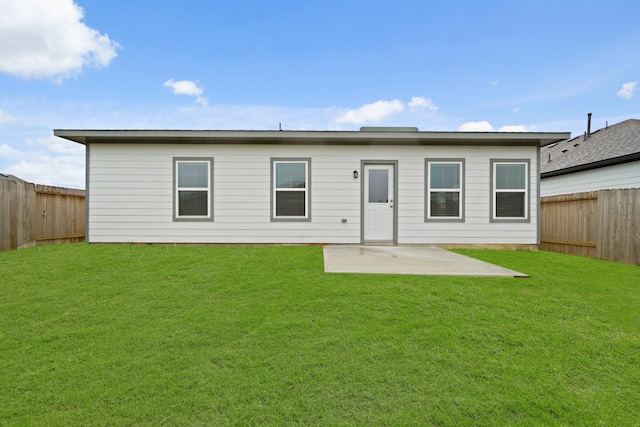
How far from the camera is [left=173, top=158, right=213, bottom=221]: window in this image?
7840 millimetres

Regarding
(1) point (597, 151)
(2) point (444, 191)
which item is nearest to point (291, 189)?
(2) point (444, 191)

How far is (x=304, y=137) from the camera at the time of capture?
7.58 meters

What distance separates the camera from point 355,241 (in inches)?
313

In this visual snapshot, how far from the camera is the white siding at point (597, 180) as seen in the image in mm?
8551

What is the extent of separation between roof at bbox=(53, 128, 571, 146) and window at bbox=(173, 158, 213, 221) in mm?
596

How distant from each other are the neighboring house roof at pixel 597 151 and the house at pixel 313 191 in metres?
3.69

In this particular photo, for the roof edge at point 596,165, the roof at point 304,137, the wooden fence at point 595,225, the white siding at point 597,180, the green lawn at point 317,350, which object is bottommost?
the green lawn at point 317,350

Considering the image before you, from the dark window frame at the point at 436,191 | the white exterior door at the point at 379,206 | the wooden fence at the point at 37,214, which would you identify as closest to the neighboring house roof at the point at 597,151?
the dark window frame at the point at 436,191

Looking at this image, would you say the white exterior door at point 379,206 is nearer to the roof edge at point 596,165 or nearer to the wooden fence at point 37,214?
the roof edge at point 596,165

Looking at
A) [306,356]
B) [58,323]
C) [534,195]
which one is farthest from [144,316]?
[534,195]

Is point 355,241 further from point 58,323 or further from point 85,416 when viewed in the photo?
point 85,416

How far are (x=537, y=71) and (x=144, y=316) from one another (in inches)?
609

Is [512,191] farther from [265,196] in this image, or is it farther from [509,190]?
[265,196]

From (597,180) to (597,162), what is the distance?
63cm
